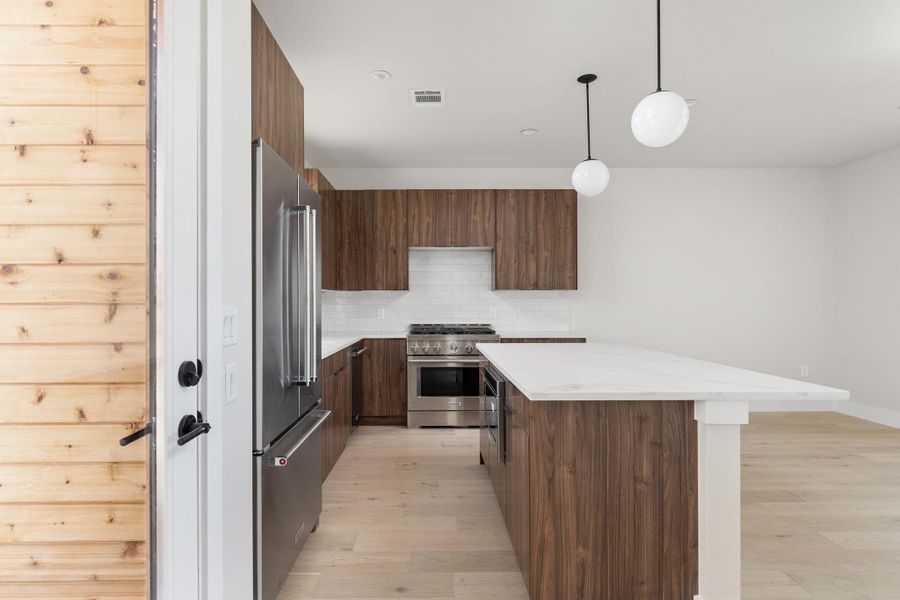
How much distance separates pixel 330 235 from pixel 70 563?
400 cm

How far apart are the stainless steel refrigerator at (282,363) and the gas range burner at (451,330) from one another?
2480mm

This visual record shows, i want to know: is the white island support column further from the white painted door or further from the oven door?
the oven door

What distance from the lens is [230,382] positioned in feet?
4.78

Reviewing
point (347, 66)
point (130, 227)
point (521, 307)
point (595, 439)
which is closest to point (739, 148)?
point (521, 307)

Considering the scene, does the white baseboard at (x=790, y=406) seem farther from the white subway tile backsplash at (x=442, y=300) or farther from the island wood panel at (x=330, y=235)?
the island wood panel at (x=330, y=235)

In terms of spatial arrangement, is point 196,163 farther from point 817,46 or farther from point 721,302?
point 721,302

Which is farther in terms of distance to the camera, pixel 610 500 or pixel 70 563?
pixel 610 500

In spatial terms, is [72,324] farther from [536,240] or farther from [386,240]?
[536,240]

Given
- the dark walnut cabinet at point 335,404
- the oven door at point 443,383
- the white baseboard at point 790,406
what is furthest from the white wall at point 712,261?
the dark walnut cabinet at point 335,404

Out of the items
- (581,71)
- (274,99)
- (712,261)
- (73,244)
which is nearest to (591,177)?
(581,71)

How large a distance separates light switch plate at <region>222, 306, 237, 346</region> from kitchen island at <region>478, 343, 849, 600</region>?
102 centimetres

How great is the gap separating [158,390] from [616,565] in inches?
65.4

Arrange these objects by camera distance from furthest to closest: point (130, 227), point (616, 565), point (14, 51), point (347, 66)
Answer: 1. point (347, 66)
2. point (616, 565)
3. point (130, 227)
4. point (14, 51)

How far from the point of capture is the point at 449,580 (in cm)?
204
